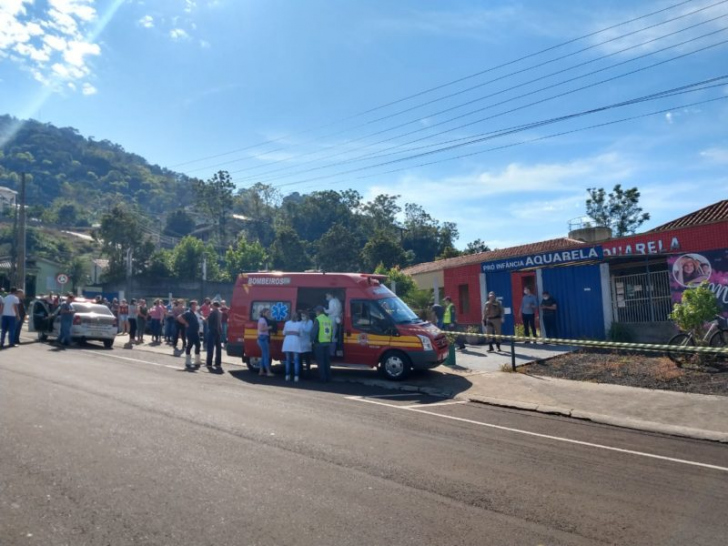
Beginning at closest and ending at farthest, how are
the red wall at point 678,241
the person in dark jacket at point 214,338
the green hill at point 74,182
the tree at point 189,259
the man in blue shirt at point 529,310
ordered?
the person in dark jacket at point 214,338
the man in blue shirt at point 529,310
the red wall at point 678,241
the tree at point 189,259
the green hill at point 74,182

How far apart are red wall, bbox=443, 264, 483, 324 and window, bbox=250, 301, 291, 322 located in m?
13.5

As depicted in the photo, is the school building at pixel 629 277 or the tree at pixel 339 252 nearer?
the school building at pixel 629 277

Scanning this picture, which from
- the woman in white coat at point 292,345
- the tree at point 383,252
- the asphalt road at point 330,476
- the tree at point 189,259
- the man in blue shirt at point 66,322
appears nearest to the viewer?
the asphalt road at point 330,476

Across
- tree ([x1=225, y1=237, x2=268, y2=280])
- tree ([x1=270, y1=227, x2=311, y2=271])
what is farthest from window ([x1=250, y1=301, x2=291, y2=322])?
tree ([x1=270, y1=227, x2=311, y2=271])

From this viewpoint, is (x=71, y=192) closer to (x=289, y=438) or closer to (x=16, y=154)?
(x=16, y=154)

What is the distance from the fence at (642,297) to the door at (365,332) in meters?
8.83

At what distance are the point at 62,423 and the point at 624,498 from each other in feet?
21.0

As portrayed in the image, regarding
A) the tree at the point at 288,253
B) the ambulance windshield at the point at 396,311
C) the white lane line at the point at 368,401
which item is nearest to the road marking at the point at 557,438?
the white lane line at the point at 368,401

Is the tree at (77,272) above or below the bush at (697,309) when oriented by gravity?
above

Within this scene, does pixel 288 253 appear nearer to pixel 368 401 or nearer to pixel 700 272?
pixel 700 272

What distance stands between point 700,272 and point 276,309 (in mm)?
13099

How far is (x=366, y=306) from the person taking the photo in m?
13.4

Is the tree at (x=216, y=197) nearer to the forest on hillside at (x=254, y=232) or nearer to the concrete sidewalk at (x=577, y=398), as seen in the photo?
the forest on hillside at (x=254, y=232)

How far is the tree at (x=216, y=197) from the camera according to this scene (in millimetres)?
84062
